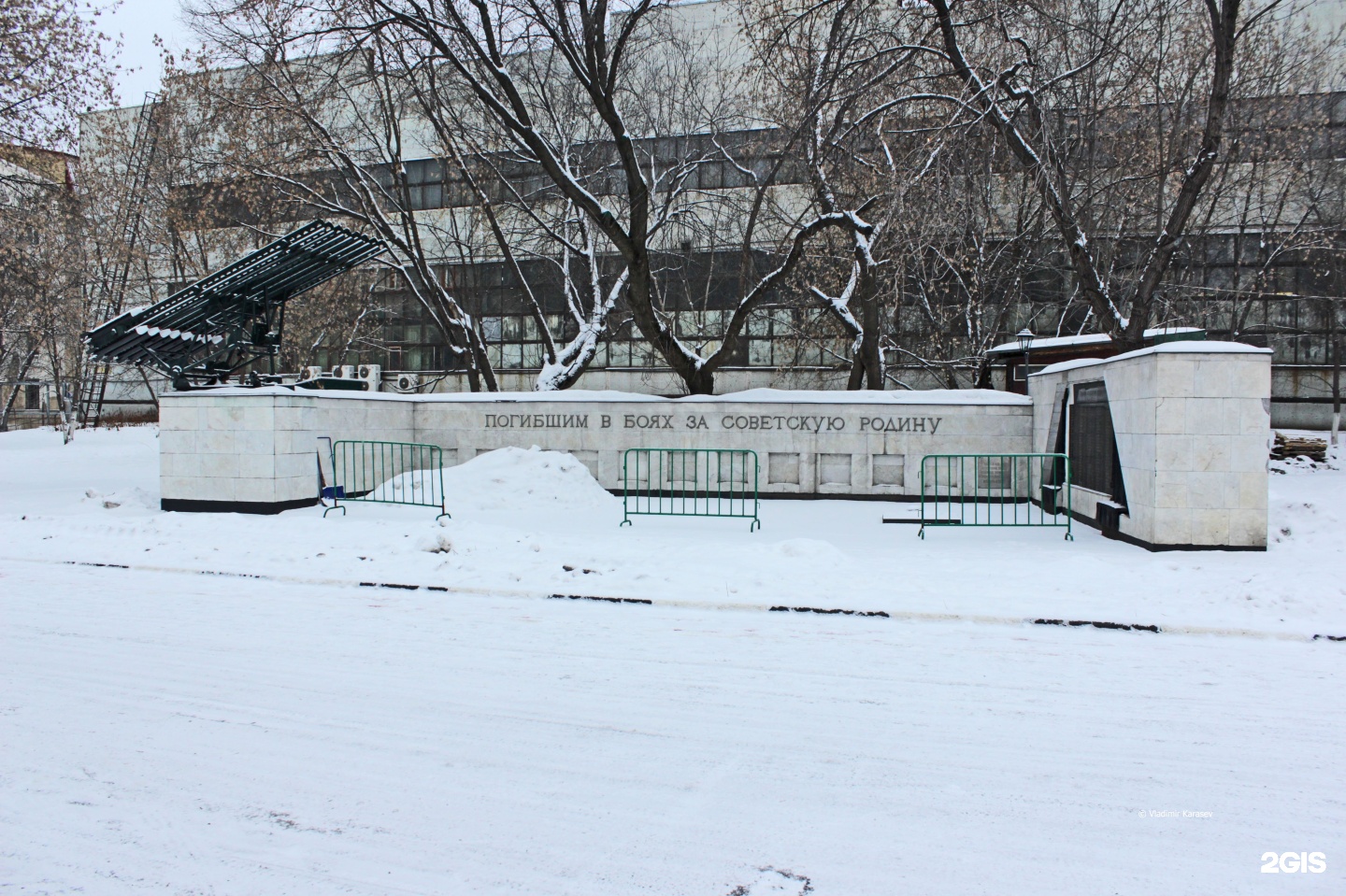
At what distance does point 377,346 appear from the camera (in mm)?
34125

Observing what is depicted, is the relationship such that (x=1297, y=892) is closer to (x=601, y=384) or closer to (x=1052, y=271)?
(x=1052, y=271)

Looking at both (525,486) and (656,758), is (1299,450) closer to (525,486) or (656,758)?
(525,486)

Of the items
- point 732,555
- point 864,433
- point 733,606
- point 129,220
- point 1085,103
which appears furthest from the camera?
point 129,220

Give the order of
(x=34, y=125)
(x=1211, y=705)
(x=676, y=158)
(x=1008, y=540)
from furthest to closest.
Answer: (x=676, y=158) < (x=34, y=125) < (x=1008, y=540) < (x=1211, y=705)

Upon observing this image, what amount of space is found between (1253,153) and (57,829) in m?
23.8

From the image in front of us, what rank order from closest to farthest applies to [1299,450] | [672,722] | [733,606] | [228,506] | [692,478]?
[672,722] < [733,606] < [228,506] < [692,478] < [1299,450]

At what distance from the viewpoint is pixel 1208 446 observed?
9039 millimetres

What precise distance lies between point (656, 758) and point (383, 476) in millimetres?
11387

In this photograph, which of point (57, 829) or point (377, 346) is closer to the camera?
point (57, 829)

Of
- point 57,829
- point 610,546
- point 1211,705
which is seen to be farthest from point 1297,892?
point 610,546

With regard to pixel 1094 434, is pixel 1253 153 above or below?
above

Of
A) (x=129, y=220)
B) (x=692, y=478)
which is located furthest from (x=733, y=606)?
(x=129, y=220)

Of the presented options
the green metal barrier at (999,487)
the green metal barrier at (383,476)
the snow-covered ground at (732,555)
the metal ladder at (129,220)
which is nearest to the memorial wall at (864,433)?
the green metal barrier at (999,487)

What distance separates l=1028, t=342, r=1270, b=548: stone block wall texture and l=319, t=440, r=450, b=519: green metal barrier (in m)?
9.43
